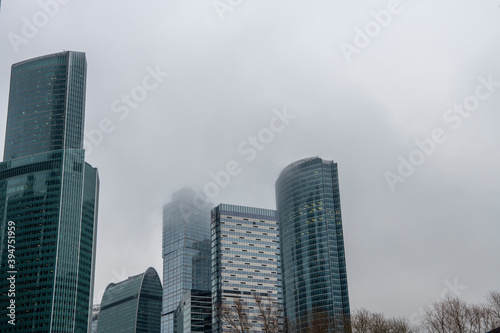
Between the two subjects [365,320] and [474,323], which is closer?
→ [474,323]

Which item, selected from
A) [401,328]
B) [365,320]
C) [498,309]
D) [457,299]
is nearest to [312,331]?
[365,320]

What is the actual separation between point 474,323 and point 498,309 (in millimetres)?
6750

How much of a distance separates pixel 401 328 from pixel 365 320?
754 cm

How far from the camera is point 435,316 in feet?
323

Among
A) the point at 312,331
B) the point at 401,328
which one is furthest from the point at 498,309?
the point at 312,331

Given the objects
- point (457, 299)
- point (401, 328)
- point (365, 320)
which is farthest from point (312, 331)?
point (457, 299)

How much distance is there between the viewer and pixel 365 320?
103m

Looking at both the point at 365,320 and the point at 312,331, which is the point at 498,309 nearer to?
the point at 365,320

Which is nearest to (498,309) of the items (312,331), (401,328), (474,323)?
(474,323)

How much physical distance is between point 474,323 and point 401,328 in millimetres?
13823

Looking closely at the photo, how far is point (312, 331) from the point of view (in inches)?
3922

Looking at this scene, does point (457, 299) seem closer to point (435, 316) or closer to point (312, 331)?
point (435, 316)

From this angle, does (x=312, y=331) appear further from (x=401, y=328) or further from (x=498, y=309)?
(x=498, y=309)

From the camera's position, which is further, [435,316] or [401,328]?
[401,328]
